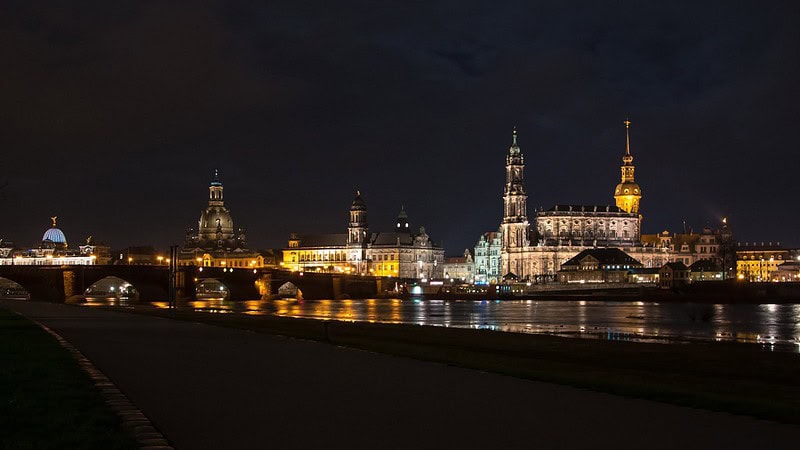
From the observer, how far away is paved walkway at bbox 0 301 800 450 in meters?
13.2

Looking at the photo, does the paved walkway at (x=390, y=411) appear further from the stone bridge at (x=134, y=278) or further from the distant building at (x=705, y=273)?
the distant building at (x=705, y=273)

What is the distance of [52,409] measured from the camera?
50.2 feet

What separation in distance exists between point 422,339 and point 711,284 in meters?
139

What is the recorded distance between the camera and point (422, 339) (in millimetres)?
42281

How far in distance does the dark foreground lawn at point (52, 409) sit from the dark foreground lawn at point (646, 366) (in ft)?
34.4

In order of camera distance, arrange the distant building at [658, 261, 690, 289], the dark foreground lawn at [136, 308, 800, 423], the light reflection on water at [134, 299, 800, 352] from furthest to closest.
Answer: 1. the distant building at [658, 261, 690, 289]
2. the light reflection on water at [134, 299, 800, 352]
3. the dark foreground lawn at [136, 308, 800, 423]

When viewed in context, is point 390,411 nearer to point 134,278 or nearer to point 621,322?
point 621,322

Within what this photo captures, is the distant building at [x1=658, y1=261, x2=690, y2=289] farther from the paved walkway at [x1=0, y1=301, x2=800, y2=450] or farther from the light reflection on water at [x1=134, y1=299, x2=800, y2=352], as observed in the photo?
the paved walkway at [x1=0, y1=301, x2=800, y2=450]

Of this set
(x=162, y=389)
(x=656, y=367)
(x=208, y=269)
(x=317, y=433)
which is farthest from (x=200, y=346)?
(x=208, y=269)

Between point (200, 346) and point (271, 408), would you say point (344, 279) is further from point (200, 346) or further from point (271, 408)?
point (271, 408)

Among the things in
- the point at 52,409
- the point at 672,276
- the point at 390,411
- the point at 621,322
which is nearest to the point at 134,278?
the point at 621,322

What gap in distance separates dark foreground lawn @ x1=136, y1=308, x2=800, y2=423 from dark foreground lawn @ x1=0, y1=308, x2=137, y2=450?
10.5m

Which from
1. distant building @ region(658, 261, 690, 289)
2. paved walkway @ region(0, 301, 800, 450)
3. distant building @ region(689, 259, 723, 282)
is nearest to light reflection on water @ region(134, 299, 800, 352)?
paved walkway @ region(0, 301, 800, 450)

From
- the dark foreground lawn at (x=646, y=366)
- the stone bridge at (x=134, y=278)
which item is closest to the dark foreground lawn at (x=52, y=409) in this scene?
the dark foreground lawn at (x=646, y=366)
